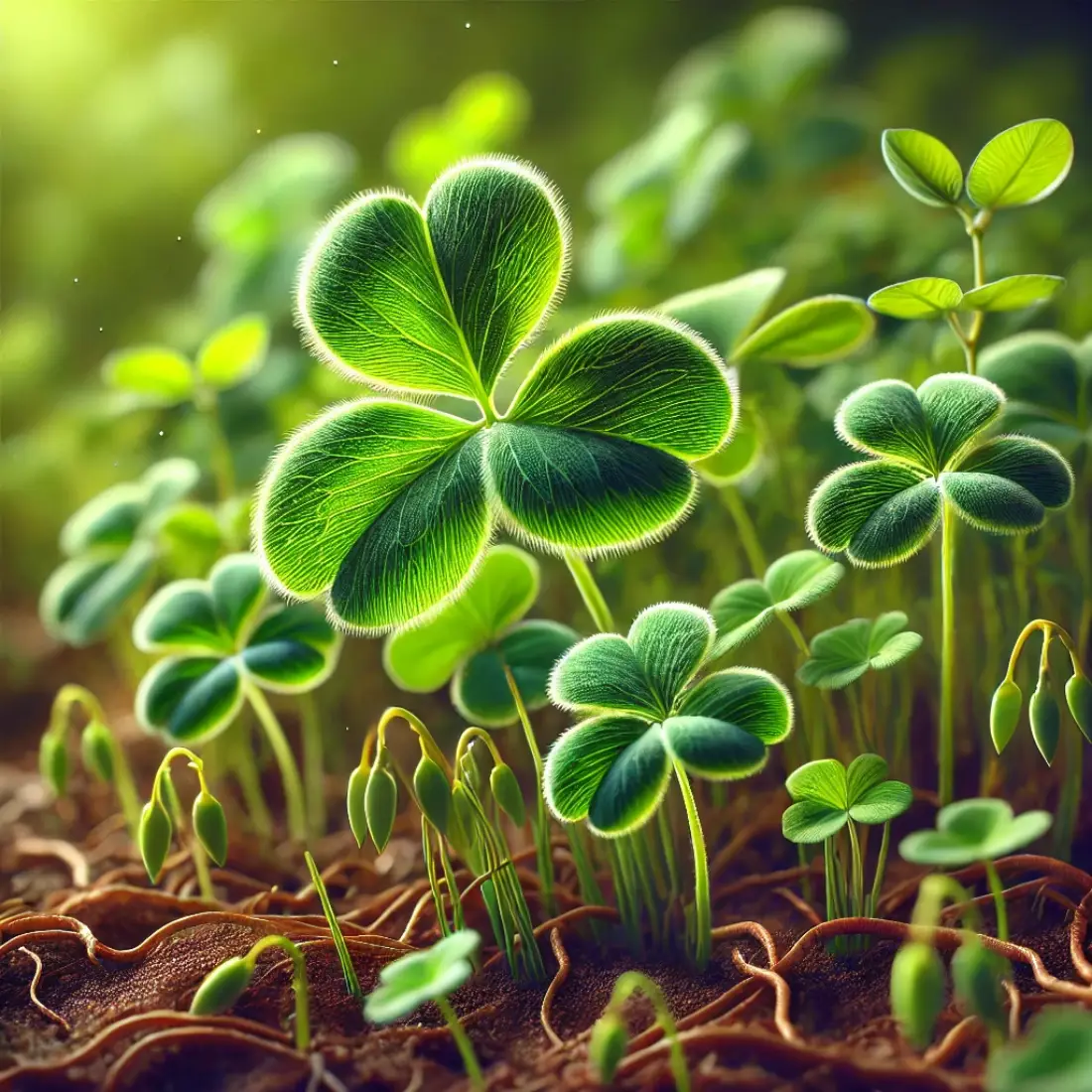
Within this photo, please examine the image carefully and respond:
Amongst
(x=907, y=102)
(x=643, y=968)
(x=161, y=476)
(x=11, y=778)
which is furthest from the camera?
(x=907, y=102)

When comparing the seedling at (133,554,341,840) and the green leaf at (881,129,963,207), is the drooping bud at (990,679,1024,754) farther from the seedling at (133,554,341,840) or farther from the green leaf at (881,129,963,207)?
the seedling at (133,554,341,840)

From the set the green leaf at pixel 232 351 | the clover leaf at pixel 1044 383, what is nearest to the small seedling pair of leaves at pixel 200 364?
the green leaf at pixel 232 351

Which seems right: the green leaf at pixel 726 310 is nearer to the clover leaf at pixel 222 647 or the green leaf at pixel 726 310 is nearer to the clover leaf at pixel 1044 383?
the clover leaf at pixel 1044 383

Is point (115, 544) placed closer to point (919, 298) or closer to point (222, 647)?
point (222, 647)

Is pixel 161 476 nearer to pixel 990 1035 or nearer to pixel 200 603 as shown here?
pixel 200 603

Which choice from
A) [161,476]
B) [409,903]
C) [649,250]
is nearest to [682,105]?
[649,250]
